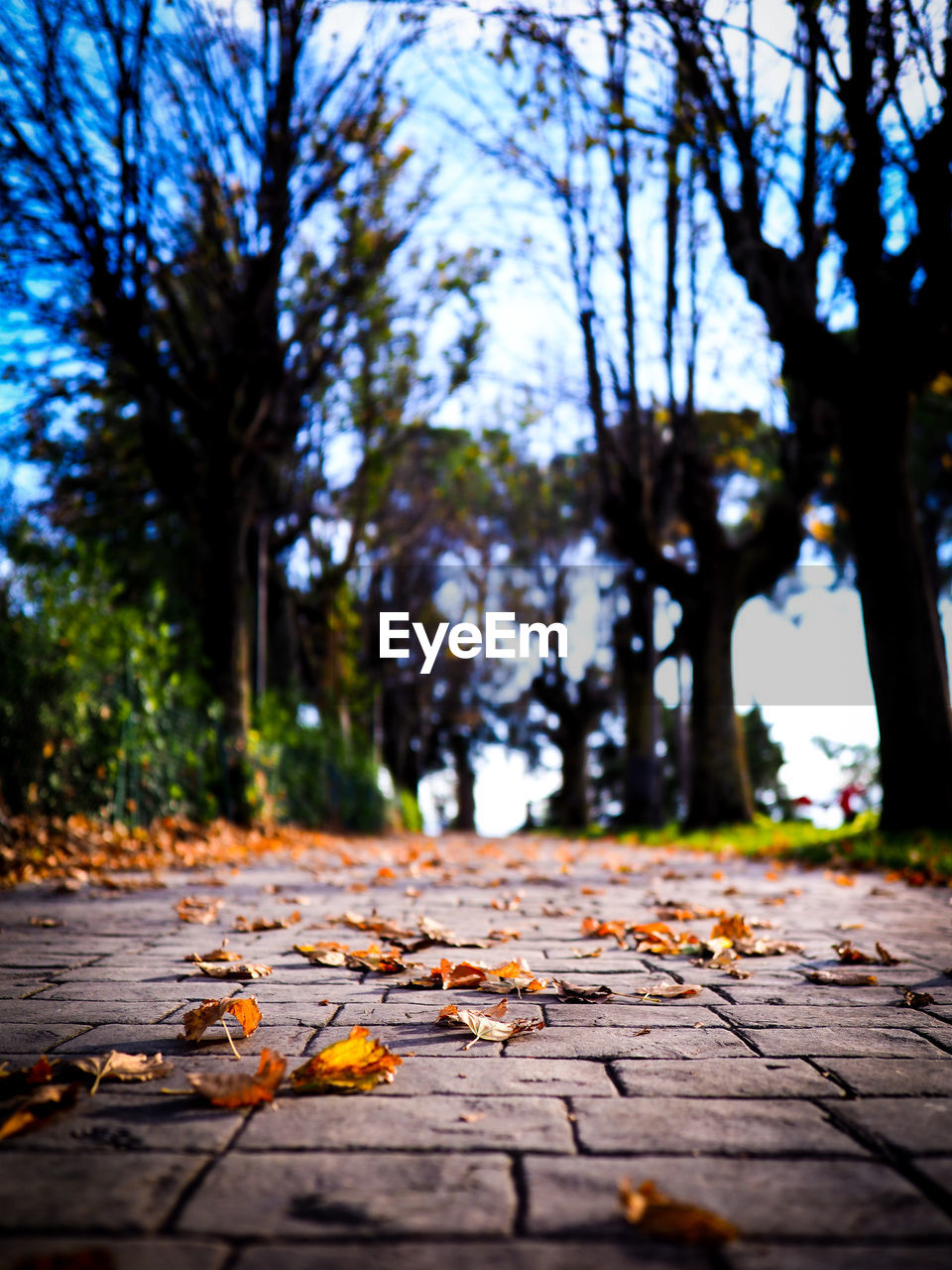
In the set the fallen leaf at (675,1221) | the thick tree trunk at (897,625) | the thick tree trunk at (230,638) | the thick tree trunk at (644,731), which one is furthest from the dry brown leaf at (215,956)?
the thick tree trunk at (644,731)

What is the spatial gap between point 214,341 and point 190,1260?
11.0 metres

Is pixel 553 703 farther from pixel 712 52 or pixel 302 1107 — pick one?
pixel 302 1107

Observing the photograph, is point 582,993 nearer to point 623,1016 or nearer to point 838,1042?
point 623,1016

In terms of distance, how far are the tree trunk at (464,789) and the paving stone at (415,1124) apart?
38.1 meters

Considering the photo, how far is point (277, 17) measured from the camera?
1039 cm

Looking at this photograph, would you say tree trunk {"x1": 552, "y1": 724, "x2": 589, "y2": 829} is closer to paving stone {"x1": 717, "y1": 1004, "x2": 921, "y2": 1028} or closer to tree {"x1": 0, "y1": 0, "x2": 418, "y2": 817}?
tree {"x1": 0, "y1": 0, "x2": 418, "y2": 817}

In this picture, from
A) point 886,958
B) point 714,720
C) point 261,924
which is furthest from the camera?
point 714,720

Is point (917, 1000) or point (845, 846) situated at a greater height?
point (917, 1000)

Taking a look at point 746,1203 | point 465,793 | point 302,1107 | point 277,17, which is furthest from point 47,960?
point 465,793

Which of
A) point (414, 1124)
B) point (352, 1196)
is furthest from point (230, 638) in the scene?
point (352, 1196)

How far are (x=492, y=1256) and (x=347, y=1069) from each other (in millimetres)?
811

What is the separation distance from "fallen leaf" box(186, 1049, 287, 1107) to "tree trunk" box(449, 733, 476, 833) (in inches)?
1498

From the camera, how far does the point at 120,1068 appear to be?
6.72 feet

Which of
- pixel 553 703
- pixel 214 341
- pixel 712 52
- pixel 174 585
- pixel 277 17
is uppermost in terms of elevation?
pixel 277 17
